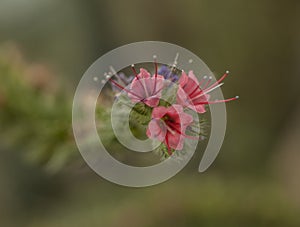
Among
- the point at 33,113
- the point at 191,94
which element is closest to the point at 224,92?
the point at 33,113

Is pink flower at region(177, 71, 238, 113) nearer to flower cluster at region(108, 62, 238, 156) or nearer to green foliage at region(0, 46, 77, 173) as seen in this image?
flower cluster at region(108, 62, 238, 156)

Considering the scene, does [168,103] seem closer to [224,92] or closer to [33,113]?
[33,113]

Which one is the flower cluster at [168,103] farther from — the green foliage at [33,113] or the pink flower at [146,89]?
the green foliage at [33,113]

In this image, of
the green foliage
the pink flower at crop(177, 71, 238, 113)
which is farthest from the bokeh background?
the pink flower at crop(177, 71, 238, 113)

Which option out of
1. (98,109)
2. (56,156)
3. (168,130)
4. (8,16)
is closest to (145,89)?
(168,130)

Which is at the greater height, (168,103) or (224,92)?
(224,92)

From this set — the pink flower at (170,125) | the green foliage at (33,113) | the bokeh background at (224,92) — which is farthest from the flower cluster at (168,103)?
the bokeh background at (224,92)

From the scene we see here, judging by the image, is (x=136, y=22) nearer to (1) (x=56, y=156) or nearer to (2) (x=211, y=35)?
(2) (x=211, y=35)
